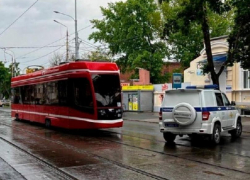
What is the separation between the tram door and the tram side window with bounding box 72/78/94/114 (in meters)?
20.7

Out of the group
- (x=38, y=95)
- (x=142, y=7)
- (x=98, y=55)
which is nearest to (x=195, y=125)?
(x=38, y=95)

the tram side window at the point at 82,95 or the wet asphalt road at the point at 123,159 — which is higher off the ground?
the tram side window at the point at 82,95

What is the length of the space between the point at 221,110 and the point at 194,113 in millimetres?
1611

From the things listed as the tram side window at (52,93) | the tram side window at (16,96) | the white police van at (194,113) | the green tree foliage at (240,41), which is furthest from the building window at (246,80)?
the tram side window at (16,96)

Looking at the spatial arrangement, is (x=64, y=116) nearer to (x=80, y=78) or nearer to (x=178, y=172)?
(x=80, y=78)

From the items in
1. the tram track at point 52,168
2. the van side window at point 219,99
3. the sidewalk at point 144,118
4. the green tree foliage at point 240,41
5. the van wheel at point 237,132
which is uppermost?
the green tree foliage at point 240,41

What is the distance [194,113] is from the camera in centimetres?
1253

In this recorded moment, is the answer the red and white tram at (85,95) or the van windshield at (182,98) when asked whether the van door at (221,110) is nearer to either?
the van windshield at (182,98)

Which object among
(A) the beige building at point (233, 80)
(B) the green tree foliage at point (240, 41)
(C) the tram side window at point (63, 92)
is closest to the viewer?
(C) the tram side window at point (63, 92)

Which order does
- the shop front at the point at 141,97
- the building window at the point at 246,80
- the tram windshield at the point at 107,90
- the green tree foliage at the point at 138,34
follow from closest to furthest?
the tram windshield at the point at 107,90 < the building window at the point at 246,80 < the shop front at the point at 141,97 < the green tree foliage at the point at 138,34

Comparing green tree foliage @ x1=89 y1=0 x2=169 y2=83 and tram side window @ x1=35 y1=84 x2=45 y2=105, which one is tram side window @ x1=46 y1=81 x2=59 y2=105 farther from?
green tree foliage @ x1=89 y1=0 x2=169 y2=83

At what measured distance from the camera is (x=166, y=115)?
13.3m

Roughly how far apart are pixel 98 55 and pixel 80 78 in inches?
1751

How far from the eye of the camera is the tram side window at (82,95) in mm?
15812
